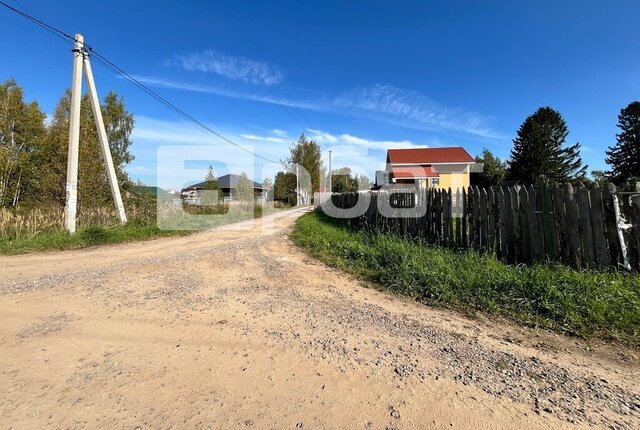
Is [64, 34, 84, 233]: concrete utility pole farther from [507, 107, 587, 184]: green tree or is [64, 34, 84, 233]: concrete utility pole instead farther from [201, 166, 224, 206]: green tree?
[507, 107, 587, 184]: green tree

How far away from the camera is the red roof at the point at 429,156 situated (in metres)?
41.1

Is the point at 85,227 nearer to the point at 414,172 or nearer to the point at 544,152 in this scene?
the point at 414,172

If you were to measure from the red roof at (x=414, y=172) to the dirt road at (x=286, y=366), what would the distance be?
3406 centimetres

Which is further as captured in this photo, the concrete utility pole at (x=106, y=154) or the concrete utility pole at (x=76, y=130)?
the concrete utility pole at (x=106, y=154)

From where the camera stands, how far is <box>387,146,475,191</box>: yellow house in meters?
37.0

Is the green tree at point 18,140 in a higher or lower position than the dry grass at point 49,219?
higher

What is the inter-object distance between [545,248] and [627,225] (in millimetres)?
996

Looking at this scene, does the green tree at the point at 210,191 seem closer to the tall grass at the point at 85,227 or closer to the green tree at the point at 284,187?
the tall grass at the point at 85,227

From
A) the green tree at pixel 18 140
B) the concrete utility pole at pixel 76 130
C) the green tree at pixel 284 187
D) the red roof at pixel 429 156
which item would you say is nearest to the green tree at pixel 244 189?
the green tree at pixel 284 187

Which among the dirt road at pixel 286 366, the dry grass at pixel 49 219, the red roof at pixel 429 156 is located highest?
the red roof at pixel 429 156

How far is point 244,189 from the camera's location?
2894 centimetres

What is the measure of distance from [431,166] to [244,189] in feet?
80.2

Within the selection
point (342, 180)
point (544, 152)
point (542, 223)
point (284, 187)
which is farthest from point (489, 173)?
point (542, 223)

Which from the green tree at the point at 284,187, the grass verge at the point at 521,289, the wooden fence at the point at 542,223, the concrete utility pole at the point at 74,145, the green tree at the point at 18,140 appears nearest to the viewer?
the grass verge at the point at 521,289
